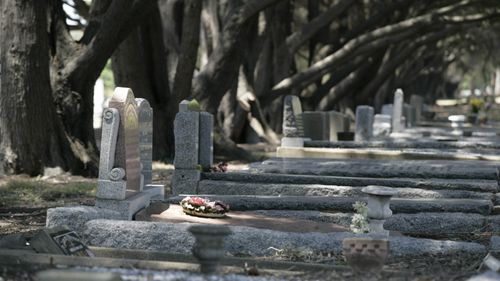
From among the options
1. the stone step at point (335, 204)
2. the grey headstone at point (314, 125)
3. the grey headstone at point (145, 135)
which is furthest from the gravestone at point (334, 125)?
the stone step at point (335, 204)

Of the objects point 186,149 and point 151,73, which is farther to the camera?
point 151,73

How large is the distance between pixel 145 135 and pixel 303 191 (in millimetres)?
2740

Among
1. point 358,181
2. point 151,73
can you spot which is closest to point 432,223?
point 358,181

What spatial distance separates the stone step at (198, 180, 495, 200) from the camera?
15.0 meters

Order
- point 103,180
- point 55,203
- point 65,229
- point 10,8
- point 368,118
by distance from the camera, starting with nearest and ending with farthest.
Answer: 1. point 65,229
2. point 103,180
3. point 55,203
4. point 10,8
5. point 368,118

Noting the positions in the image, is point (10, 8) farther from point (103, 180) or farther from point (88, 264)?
point (88, 264)

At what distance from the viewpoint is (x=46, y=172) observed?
18750mm

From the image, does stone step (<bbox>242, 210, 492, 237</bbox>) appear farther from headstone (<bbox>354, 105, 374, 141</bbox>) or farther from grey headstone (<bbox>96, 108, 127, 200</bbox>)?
headstone (<bbox>354, 105, 374, 141</bbox>)

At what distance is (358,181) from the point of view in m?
15.7

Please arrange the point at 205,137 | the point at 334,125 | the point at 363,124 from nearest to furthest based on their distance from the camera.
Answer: the point at 205,137 → the point at 363,124 → the point at 334,125

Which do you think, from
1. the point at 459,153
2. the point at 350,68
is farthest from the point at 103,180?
the point at 350,68

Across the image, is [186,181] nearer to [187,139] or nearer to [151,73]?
[187,139]

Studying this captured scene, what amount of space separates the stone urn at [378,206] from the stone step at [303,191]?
3390 mm

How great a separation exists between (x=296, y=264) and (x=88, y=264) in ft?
6.74
